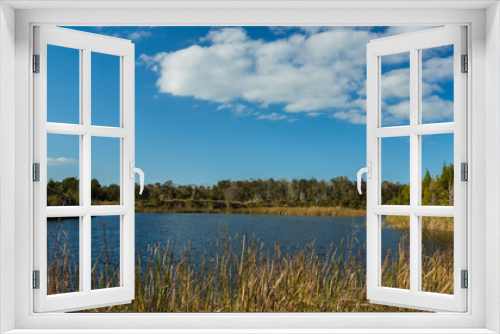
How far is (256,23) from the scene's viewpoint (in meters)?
2.42

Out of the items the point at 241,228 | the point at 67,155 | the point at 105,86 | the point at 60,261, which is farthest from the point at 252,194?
the point at 67,155

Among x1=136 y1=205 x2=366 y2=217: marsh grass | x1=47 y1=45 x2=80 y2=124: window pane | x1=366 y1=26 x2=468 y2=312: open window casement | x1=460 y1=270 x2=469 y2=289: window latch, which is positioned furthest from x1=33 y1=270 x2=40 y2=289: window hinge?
x1=136 y1=205 x2=366 y2=217: marsh grass

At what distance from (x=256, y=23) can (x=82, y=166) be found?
131 centimetres

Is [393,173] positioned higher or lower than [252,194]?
higher

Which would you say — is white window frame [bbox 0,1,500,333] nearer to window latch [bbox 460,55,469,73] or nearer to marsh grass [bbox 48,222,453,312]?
window latch [bbox 460,55,469,73]

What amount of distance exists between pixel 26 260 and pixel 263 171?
12.3 m

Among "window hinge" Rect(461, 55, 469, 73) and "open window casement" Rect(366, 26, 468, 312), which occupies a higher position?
"window hinge" Rect(461, 55, 469, 73)

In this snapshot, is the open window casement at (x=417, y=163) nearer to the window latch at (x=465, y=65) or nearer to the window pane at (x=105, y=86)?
the window latch at (x=465, y=65)

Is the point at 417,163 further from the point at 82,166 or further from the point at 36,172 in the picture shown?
the point at 36,172

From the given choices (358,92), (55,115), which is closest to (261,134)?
(358,92)

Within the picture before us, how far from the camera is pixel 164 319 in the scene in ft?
7.72

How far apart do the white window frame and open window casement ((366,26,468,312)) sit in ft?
0.18

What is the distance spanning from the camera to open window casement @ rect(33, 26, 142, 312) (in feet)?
7.79

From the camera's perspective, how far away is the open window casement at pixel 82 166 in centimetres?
238
